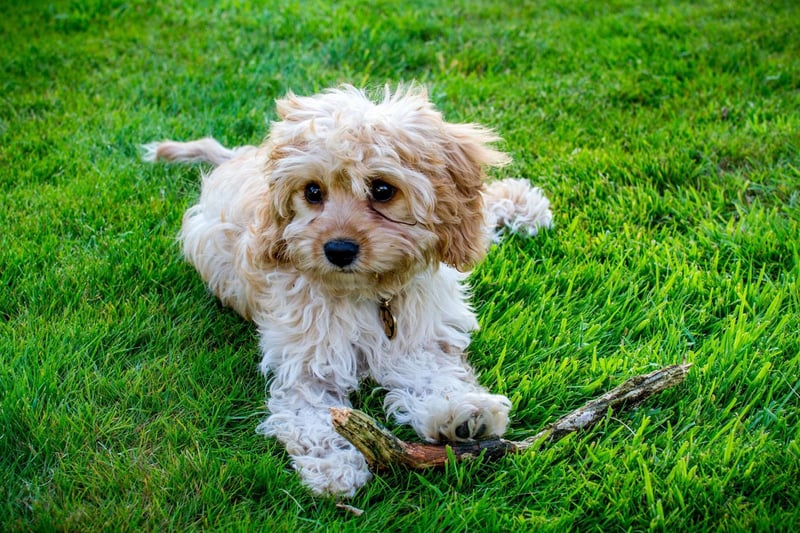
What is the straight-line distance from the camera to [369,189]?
10.0 feet

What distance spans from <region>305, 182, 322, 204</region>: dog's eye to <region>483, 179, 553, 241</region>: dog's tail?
148 cm

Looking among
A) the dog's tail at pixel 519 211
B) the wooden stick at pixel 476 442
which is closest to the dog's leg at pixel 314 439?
the wooden stick at pixel 476 442

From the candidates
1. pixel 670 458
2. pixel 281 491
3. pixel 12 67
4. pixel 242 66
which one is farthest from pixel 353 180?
pixel 12 67

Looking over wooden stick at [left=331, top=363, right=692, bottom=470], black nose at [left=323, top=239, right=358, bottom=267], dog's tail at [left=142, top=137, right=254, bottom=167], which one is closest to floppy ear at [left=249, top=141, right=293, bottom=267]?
black nose at [left=323, top=239, right=358, bottom=267]

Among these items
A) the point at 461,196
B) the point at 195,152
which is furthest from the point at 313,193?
the point at 195,152

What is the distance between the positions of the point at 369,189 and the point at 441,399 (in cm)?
84

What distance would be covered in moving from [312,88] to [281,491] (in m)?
3.92

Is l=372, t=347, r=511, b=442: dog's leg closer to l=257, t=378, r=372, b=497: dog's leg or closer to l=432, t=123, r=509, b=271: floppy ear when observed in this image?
l=257, t=378, r=372, b=497: dog's leg

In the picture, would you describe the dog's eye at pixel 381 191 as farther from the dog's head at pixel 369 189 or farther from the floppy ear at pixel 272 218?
the floppy ear at pixel 272 218

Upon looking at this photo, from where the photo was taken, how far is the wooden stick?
9.16 feet

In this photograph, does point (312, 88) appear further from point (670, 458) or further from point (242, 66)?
point (670, 458)

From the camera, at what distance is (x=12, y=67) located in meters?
6.48

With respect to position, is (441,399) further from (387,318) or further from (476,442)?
(387,318)

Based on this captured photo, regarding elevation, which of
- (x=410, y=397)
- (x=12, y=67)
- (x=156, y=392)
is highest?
(x=410, y=397)
